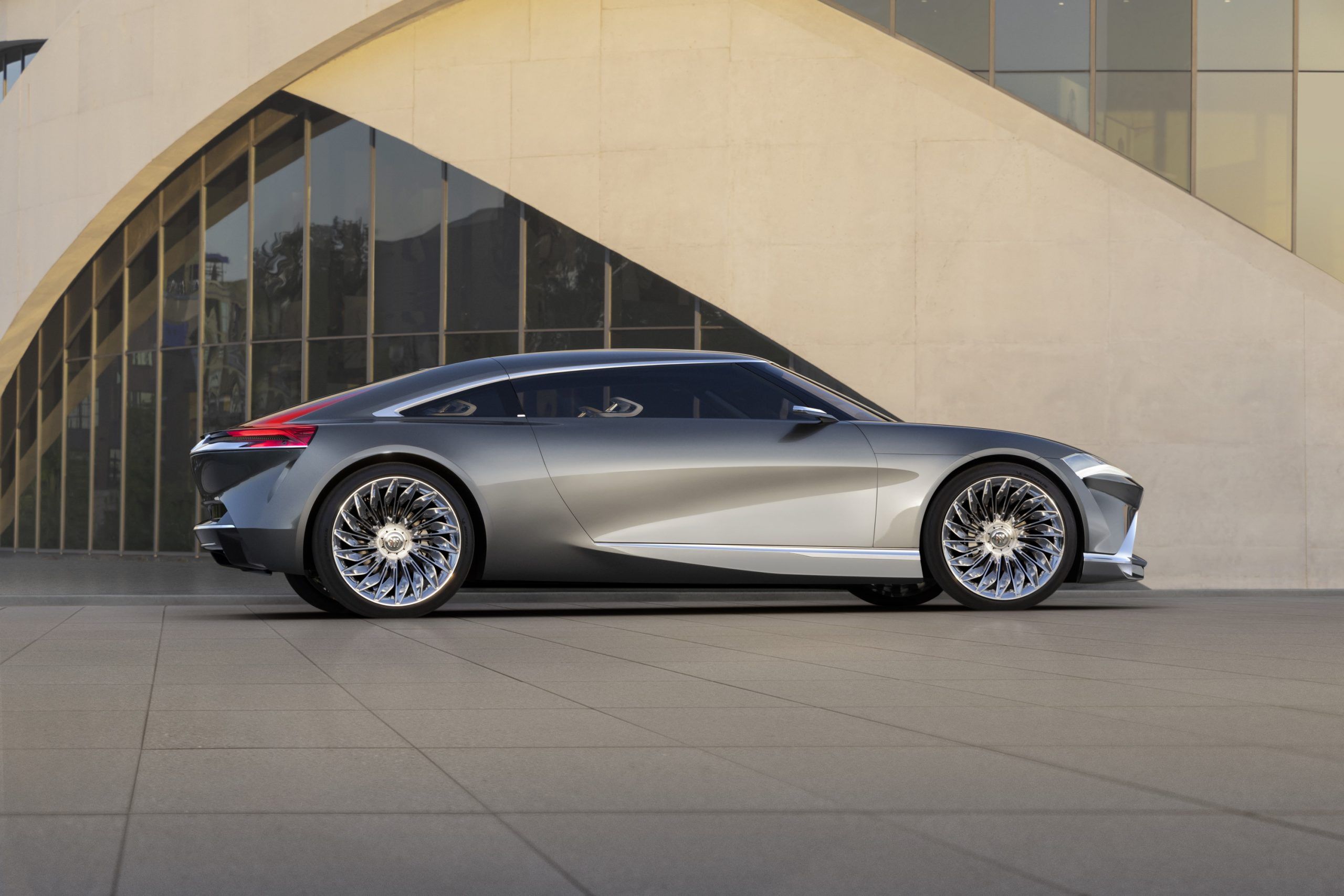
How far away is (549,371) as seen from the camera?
333 inches

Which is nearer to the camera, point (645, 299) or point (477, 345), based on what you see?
point (645, 299)

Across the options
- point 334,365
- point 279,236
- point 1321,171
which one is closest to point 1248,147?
point 1321,171

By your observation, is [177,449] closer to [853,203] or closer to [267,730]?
[853,203]

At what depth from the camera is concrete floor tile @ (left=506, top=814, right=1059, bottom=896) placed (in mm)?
2551

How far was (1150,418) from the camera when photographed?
15.5m

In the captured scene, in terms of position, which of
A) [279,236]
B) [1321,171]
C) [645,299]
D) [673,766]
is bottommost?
[673,766]

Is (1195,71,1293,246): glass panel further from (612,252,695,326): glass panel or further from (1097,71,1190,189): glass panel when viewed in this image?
(612,252,695,326): glass panel

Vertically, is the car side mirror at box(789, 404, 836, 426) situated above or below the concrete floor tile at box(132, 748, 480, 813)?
above

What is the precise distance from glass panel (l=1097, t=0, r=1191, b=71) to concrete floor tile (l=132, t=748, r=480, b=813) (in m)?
14.5

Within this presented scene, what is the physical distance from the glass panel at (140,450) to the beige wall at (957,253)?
7.70m

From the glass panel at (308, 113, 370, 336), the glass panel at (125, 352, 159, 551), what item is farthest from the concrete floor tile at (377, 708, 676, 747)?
the glass panel at (125, 352, 159, 551)

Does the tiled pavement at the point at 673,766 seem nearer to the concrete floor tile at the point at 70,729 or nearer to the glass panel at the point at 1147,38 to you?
the concrete floor tile at the point at 70,729

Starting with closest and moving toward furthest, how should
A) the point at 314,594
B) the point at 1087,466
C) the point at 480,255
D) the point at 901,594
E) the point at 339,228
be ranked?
the point at 1087,466, the point at 314,594, the point at 901,594, the point at 480,255, the point at 339,228

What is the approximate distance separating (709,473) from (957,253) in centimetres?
871
